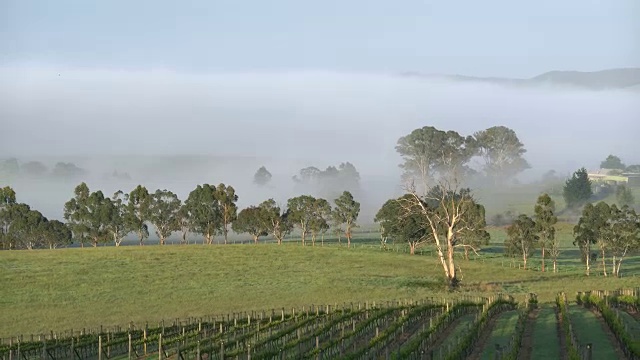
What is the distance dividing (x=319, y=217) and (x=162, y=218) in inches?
1155

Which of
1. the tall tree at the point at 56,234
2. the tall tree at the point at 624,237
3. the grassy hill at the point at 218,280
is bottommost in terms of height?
the grassy hill at the point at 218,280

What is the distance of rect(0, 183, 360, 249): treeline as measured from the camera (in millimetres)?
149375

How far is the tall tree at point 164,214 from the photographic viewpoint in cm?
15499

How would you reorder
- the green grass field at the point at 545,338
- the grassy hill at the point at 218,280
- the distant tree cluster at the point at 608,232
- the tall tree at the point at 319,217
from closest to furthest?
1. the green grass field at the point at 545,338
2. the grassy hill at the point at 218,280
3. the distant tree cluster at the point at 608,232
4. the tall tree at the point at 319,217

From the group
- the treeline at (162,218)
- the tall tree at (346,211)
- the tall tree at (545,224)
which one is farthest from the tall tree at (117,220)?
the tall tree at (545,224)

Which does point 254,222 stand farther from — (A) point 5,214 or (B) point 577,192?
(B) point 577,192

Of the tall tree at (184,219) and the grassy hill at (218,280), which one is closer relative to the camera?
the grassy hill at (218,280)

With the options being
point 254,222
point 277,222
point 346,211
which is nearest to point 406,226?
point 346,211

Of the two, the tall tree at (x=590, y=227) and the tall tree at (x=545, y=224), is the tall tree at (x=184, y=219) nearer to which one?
the tall tree at (x=545, y=224)

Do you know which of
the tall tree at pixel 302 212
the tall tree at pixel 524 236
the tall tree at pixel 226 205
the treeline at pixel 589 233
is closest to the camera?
the treeline at pixel 589 233

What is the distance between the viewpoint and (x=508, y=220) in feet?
625

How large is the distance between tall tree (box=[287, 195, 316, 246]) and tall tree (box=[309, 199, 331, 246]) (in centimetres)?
56

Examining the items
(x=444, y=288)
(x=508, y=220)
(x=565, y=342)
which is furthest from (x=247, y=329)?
(x=508, y=220)

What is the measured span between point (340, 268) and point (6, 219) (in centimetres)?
7724
